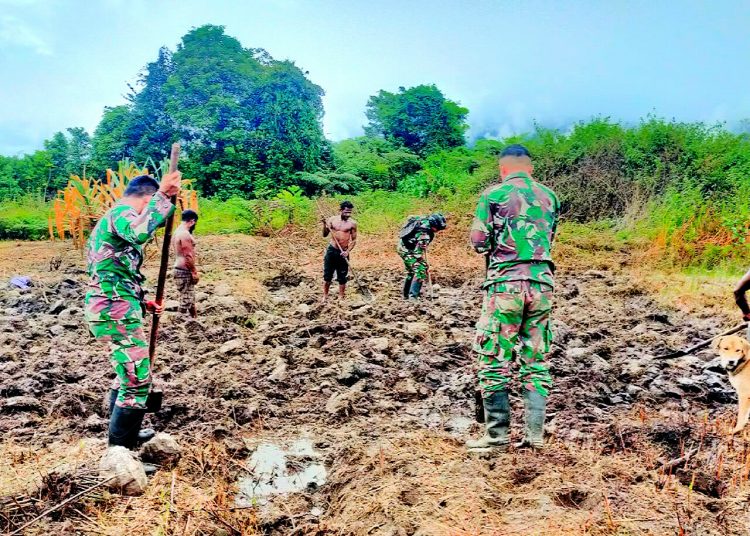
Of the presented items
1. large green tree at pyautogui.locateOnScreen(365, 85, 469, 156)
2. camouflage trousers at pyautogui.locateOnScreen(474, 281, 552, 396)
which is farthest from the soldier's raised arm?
large green tree at pyautogui.locateOnScreen(365, 85, 469, 156)

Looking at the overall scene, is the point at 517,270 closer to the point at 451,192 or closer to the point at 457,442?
the point at 457,442

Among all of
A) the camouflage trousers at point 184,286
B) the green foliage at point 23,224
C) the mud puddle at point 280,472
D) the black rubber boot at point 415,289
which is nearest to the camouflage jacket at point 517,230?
the mud puddle at point 280,472

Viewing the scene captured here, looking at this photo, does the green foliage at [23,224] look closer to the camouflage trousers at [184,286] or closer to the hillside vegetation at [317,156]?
the hillside vegetation at [317,156]

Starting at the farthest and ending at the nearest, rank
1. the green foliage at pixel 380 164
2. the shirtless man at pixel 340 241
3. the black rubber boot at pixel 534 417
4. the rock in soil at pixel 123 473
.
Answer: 1. the green foliage at pixel 380 164
2. the shirtless man at pixel 340 241
3. the black rubber boot at pixel 534 417
4. the rock in soil at pixel 123 473

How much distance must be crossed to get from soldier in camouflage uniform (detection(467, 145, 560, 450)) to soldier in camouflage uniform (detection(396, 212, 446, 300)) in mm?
4650

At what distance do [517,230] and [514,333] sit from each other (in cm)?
61

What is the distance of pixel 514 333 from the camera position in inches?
134

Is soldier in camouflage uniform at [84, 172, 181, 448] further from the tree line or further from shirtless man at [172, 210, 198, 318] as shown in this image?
the tree line

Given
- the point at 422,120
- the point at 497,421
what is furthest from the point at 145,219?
the point at 422,120

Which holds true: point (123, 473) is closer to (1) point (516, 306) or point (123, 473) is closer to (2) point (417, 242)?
(1) point (516, 306)

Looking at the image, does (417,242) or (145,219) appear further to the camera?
(417,242)

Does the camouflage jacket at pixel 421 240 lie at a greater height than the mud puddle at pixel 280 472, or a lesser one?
greater

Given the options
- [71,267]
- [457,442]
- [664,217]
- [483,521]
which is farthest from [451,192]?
[483,521]

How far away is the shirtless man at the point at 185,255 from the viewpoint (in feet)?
21.7
